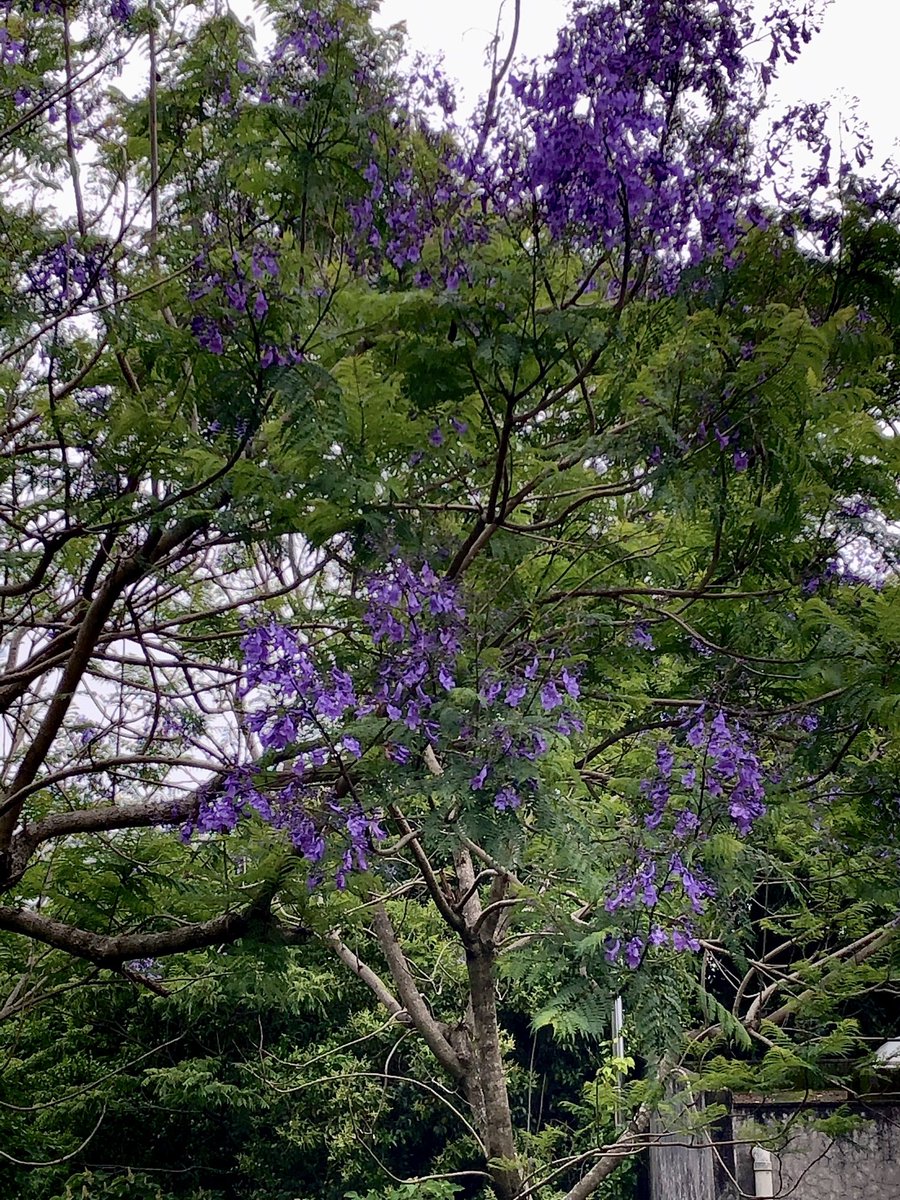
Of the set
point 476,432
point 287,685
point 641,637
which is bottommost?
point 287,685

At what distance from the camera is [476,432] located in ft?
9.72

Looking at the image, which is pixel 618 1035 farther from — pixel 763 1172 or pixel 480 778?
pixel 480 778

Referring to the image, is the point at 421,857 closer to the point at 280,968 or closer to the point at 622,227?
the point at 280,968

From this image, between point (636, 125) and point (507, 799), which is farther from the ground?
point (636, 125)

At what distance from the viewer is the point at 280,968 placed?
403 cm

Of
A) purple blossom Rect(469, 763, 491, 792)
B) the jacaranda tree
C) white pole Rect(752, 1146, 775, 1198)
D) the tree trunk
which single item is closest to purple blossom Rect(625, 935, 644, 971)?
the jacaranda tree

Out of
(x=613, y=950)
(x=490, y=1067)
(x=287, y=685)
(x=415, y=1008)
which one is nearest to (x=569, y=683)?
(x=287, y=685)

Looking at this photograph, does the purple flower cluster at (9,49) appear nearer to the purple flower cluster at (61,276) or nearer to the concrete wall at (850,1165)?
the purple flower cluster at (61,276)

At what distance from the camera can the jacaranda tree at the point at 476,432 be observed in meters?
2.64

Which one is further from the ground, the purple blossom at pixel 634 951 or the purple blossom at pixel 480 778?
the purple blossom at pixel 480 778

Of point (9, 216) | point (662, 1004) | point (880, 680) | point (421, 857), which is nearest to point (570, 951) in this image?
point (662, 1004)

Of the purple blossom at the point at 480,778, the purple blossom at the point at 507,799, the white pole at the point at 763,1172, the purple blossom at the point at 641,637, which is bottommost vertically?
the white pole at the point at 763,1172

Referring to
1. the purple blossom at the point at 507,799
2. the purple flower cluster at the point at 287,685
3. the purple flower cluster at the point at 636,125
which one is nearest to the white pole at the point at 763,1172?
the purple blossom at the point at 507,799

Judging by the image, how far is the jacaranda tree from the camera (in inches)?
104
